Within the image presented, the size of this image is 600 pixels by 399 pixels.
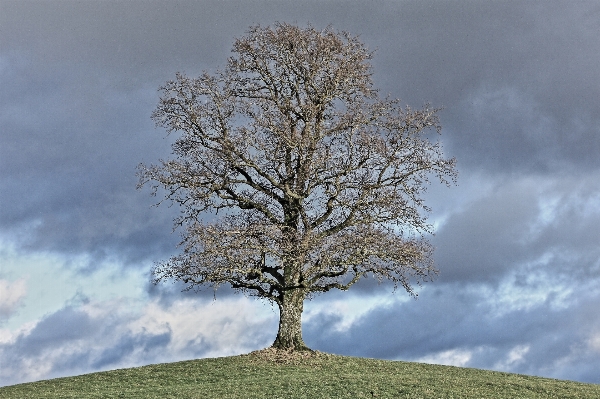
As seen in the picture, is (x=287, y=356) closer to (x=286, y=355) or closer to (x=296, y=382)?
(x=286, y=355)

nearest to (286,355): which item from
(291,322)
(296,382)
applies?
(291,322)

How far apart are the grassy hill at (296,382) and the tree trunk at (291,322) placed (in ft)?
3.09

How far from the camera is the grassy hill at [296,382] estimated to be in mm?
25484

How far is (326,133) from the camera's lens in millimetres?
35219

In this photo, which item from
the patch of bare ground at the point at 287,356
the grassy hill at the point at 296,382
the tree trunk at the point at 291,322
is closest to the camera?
the grassy hill at the point at 296,382

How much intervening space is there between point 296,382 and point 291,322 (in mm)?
7467

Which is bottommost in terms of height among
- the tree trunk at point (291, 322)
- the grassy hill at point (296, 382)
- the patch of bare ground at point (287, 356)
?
the grassy hill at point (296, 382)

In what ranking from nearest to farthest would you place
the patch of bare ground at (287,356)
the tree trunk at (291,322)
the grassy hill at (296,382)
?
the grassy hill at (296,382) → the patch of bare ground at (287,356) → the tree trunk at (291,322)

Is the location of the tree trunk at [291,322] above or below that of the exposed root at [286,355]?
above

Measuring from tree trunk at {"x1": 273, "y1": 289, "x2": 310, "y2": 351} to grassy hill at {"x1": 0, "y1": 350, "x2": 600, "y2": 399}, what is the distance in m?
0.94

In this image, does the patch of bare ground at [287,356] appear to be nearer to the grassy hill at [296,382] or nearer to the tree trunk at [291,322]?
the grassy hill at [296,382]

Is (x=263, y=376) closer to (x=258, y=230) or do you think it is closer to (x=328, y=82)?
(x=258, y=230)

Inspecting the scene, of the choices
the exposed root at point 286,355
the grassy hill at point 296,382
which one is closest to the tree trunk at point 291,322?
the exposed root at point 286,355

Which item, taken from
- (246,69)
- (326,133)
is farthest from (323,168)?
(246,69)
